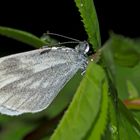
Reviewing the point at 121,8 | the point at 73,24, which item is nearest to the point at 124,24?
the point at 121,8

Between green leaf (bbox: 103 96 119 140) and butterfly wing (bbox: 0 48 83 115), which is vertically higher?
butterfly wing (bbox: 0 48 83 115)

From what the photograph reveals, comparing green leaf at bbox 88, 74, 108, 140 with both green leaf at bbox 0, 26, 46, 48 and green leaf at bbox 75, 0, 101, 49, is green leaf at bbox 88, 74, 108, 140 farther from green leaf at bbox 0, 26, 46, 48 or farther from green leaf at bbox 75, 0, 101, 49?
green leaf at bbox 0, 26, 46, 48

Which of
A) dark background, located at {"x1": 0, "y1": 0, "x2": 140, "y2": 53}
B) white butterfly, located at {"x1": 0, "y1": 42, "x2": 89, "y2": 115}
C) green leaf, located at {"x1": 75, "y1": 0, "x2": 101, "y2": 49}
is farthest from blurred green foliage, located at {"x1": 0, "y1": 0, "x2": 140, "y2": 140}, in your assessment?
dark background, located at {"x1": 0, "y1": 0, "x2": 140, "y2": 53}

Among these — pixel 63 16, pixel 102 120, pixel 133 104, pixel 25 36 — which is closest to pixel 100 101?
pixel 102 120

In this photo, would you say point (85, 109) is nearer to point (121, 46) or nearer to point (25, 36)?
point (121, 46)

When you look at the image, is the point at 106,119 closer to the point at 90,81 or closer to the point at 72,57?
the point at 90,81
